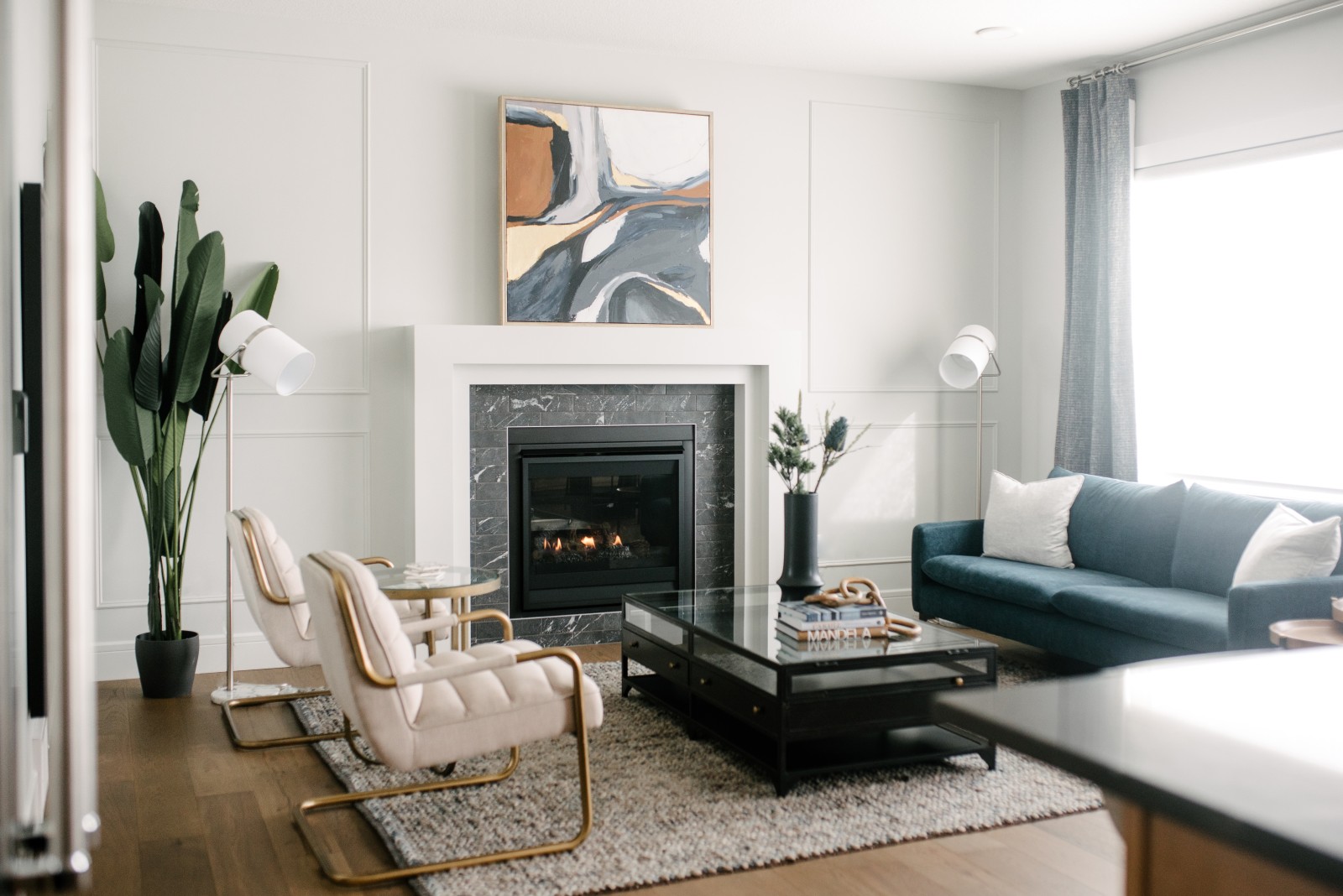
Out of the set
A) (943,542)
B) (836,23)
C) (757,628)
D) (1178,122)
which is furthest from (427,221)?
(1178,122)

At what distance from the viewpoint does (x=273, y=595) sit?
146 inches

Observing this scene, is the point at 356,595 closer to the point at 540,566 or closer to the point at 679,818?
the point at 679,818

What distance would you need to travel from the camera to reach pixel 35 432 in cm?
300

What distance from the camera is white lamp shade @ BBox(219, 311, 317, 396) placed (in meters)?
4.16

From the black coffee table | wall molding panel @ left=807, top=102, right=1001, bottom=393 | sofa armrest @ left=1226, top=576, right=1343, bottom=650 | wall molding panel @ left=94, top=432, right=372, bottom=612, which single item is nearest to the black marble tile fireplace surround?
wall molding panel @ left=94, top=432, right=372, bottom=612

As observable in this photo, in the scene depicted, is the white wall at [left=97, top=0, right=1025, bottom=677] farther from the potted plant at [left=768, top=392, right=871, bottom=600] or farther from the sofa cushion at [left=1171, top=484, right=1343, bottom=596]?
the sofa cushion at [left=1171, top=484, right=1343, bottom=596]

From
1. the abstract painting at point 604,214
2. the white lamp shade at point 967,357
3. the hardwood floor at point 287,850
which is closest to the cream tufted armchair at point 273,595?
the hardwood floor at point 287,850

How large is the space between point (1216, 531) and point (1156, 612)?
0.60 metres

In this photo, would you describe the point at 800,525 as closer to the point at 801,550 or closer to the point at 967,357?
the point at 801,550

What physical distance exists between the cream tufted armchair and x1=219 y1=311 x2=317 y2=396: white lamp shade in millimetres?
559

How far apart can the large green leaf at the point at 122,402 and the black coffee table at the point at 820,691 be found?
2.14 meters

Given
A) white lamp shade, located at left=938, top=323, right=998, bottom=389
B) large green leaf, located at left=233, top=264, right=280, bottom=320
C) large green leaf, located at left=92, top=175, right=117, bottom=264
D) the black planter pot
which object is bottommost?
the black planter pot

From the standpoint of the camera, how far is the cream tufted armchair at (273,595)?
3.71 metres

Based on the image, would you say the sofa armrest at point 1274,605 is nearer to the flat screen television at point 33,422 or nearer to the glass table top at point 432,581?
the glass table top at point 432,581
